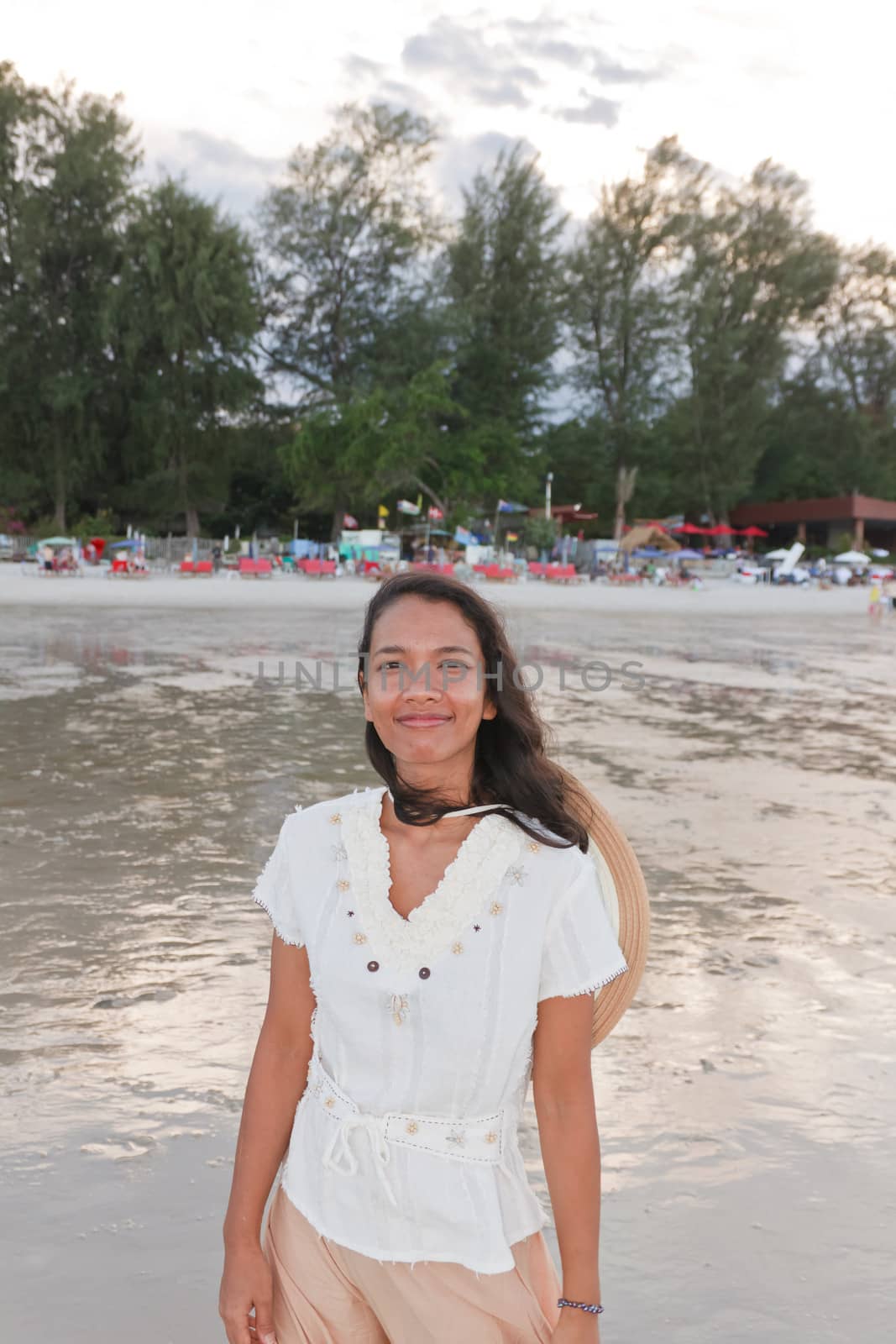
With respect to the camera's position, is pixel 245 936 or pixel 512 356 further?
pixel 512 356

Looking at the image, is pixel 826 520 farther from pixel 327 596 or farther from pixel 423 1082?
pixel 423 1082

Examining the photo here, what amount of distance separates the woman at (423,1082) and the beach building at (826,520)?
2151 inches

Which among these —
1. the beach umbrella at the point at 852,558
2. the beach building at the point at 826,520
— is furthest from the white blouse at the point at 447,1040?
the beach building at the point at 826,520

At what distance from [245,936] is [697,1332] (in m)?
2.43

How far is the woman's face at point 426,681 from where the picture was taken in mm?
1626

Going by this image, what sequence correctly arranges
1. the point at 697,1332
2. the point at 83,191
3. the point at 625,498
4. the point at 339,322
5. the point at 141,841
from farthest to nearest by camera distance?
the point at 625,498
the point at 339,322
the point at 83,191
the point at 141,841
the point at 697,1332

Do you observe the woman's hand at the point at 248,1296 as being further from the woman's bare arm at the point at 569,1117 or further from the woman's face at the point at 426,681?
the woman's face at the point at 426,681

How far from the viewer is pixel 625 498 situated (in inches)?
2074

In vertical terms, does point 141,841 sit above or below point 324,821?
below

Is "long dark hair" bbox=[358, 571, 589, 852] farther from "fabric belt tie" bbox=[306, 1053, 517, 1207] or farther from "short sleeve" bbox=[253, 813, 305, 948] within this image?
"fabric belt tie" bbox=[306, 1053, 517, 1207]

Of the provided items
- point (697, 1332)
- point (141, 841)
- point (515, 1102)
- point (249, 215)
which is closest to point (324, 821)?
point (515, 1102)

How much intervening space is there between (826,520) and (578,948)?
60077mm

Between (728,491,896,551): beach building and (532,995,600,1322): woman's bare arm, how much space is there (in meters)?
54.7

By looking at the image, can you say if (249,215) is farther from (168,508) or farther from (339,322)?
(168,508)
